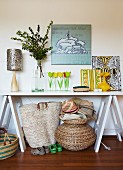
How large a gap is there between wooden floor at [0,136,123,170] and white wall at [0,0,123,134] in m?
0.93

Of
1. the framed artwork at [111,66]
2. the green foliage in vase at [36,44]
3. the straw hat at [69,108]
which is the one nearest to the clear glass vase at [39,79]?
the green foliage in vase at [36,44]

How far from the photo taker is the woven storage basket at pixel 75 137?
170 centimetres

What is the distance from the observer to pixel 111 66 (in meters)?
2.23

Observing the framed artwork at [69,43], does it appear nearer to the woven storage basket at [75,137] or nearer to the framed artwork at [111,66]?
the framed artwork at [111,66]

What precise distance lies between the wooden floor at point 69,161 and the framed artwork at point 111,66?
87cm

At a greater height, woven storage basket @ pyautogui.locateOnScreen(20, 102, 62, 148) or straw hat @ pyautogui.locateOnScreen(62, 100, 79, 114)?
straw hat @ pyautogui.locateOnScreen(62, 100, 79, 114)

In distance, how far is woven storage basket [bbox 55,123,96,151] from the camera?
1.70 m

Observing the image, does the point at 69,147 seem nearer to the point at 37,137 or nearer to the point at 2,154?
the point at 37,137

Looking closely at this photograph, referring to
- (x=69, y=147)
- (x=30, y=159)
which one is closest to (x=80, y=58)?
(x=69, y=147)

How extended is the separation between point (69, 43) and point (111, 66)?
26.5 inches

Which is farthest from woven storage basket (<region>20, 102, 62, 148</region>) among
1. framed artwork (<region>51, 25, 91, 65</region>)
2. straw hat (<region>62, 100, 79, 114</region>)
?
framed artwork (<region>51, 25, 91, 65</region>)

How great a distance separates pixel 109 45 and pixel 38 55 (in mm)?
1018

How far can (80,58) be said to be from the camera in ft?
7.25

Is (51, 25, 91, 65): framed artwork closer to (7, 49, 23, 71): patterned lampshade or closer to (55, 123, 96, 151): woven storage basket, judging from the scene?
(7, 49, 23, 71): patterned lampshade
